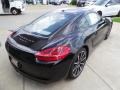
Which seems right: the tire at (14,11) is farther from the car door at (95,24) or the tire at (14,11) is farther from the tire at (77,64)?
the tire at (77,64)

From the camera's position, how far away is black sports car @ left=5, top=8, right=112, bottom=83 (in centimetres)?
305

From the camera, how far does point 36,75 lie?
3.22 metres

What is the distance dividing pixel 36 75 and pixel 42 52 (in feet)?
1.66

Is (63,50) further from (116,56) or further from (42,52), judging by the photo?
(116,56)

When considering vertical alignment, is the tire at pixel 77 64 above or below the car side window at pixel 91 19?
below

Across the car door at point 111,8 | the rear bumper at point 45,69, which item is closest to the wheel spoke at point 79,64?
the rear bumper at point 45,69

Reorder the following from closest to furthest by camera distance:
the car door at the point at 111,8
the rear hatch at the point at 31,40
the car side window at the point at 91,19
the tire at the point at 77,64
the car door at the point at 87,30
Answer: the rear hatch at the point at 31,40, the tire at the point at 77,64, the car door at the point at 87,30, the car side window at the point at 91,19, the car door at the point at 111,8

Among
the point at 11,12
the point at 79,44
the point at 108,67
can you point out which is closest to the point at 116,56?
the point at 108,67

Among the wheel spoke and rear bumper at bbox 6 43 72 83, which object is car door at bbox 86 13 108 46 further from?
rear bumper at bbox 6 43 72 83

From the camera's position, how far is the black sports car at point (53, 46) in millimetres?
3055

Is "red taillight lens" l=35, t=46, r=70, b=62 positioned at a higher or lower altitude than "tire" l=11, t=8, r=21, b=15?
higher

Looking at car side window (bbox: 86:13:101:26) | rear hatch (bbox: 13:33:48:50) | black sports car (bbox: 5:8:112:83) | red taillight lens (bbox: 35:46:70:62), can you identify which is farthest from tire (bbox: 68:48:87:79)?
car side window (bbox: 86:13:101:26)

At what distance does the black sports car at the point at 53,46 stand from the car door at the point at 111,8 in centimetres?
882

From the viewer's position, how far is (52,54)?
3023 mm
